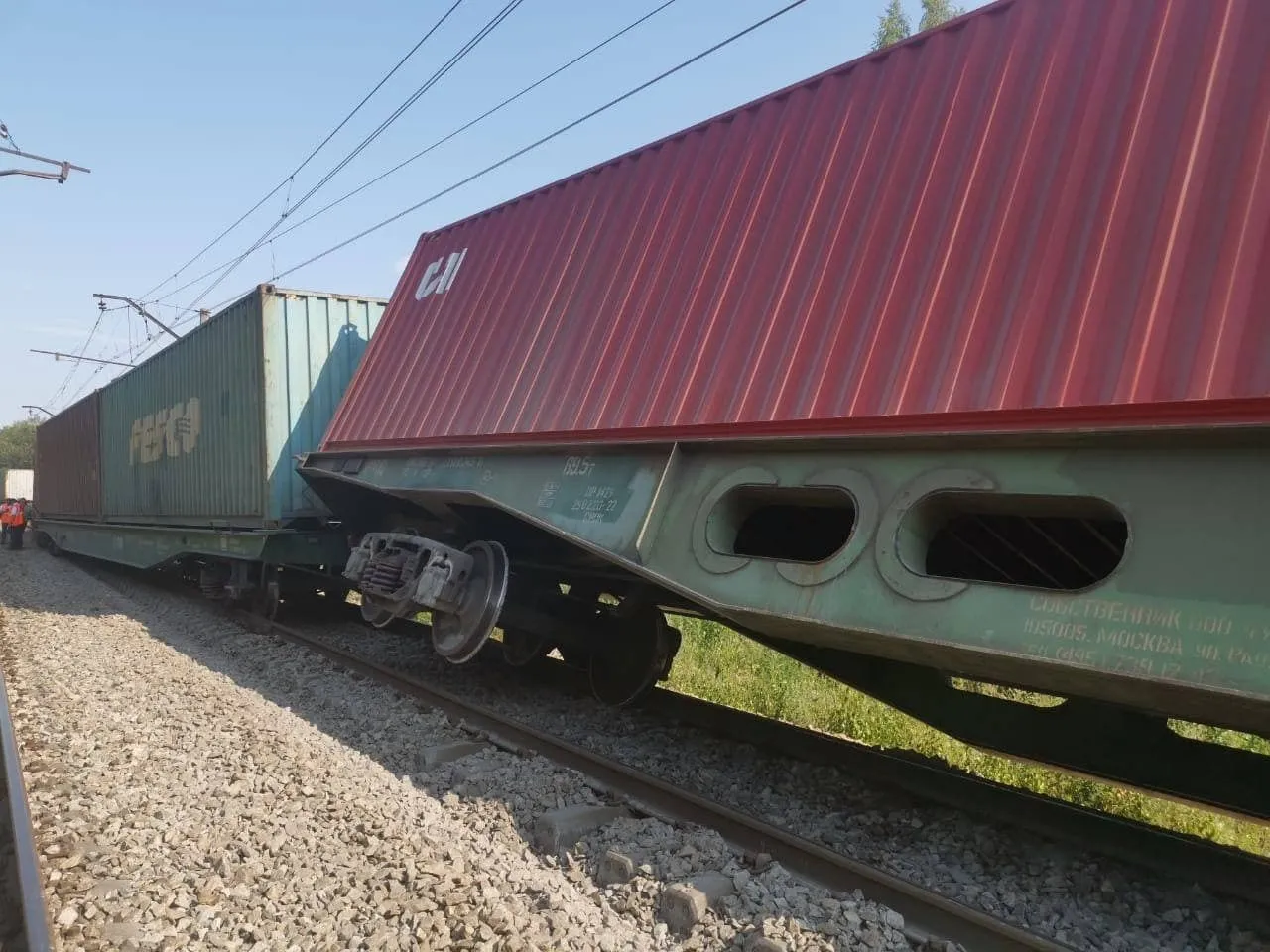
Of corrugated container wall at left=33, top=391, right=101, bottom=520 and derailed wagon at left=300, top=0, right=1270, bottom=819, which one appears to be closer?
derailed wagon at left=300, top=0, right=1270, bottom=819

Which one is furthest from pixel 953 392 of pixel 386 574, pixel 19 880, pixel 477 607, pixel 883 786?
pixel 386 574

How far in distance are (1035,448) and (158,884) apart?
3.83 m

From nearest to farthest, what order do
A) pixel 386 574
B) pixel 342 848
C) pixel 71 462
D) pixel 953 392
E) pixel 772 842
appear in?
pixel 953 392 < pixel 342 848 < pixel 772 842 < pixel 386 574 < pixel 71 462

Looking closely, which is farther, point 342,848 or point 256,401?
point 256,401

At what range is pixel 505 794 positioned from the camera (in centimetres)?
476

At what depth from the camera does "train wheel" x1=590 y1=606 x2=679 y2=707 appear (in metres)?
6.61

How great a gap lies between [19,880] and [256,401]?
6761 mm

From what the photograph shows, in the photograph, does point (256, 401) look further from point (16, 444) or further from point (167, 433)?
point (16, 444)

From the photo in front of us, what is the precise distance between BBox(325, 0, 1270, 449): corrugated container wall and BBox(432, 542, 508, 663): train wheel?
0.84m

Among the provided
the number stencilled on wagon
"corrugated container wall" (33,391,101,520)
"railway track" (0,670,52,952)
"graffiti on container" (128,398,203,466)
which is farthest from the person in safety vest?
the number stencilled on wagon

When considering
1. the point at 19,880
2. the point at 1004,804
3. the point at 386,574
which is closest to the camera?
the point at 19,880

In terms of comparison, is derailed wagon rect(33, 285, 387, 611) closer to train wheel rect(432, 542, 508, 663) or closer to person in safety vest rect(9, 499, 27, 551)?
train wheel rect(432, 542, 508, 663)

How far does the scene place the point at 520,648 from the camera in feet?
25.2

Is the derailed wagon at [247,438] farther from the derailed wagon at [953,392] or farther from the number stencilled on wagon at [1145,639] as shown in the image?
the number stencilled on wagon at [1145,639]
